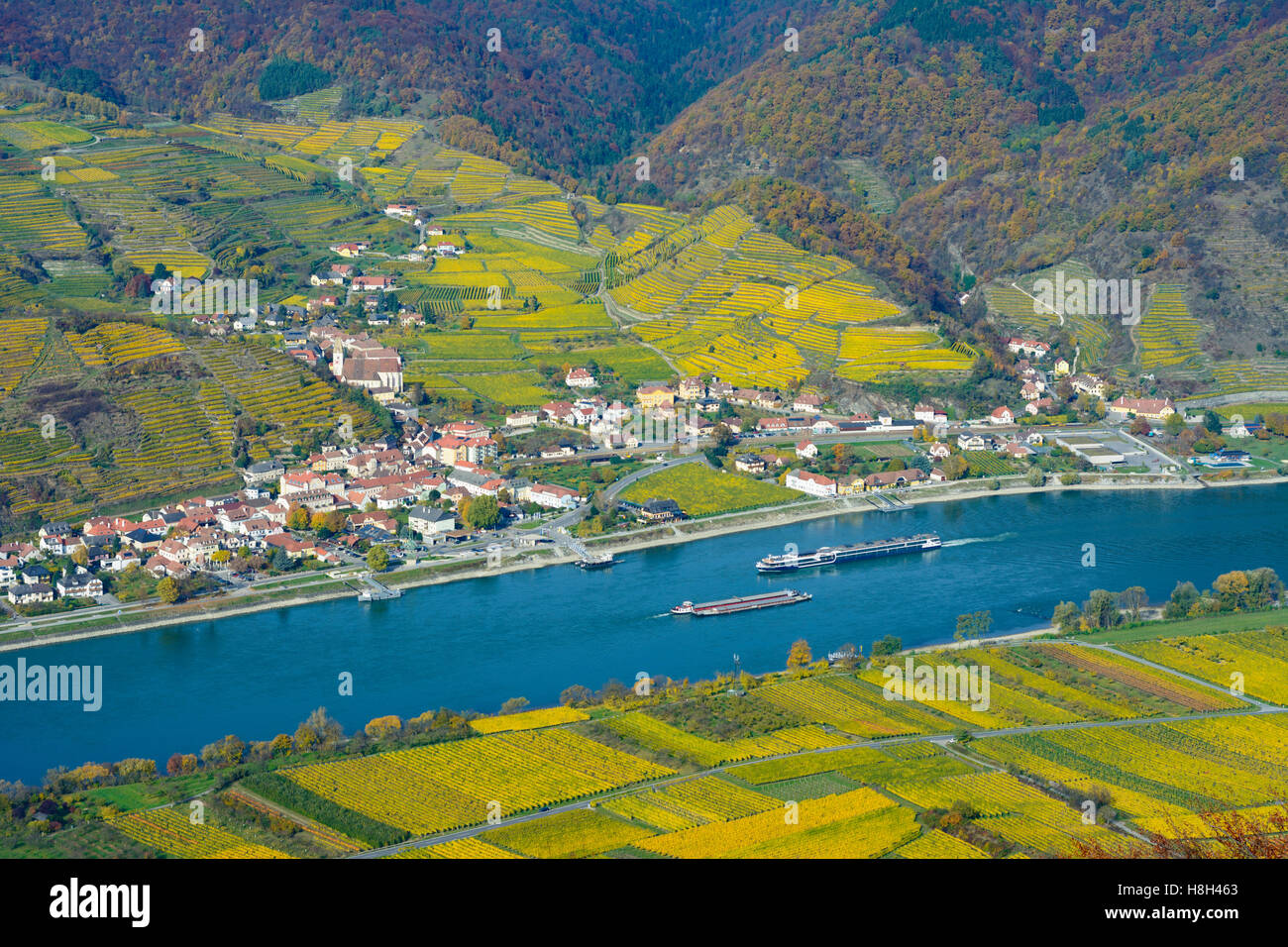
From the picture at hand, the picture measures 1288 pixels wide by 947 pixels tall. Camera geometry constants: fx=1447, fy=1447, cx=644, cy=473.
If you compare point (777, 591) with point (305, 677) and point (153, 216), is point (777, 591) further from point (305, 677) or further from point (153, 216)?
point (153, 216)

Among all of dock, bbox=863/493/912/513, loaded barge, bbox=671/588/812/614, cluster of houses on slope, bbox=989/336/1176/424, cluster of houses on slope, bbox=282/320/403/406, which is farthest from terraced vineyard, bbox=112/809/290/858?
cluster of houses on slope, bbox=989/336/1176/424

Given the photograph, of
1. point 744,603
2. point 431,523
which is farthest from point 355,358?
point 744,603

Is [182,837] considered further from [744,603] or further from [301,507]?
[301,507]

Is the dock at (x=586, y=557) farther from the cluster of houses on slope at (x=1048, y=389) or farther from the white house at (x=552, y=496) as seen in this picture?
the cluster of houses on slope at (x=1048, y=389)

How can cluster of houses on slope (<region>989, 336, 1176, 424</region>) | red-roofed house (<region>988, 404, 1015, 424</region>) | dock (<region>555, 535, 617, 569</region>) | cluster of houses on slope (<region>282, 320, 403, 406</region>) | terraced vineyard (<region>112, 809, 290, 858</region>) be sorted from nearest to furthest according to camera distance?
terraced vineyard (<region>112, 809, 290, 858</region>) < dock (<region>555, 535, 617, 569</region>) < cluster of houses on slope (<region>282, 320, 403, 406</region>) < red-roofed house (<region>988, 404, 1015, 424</region>) < cluster of houses on slope (<region>989, 336, 1176, 424</region>)

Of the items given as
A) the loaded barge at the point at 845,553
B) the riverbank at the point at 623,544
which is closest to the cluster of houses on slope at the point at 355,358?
the riverbank at the point at 623,544

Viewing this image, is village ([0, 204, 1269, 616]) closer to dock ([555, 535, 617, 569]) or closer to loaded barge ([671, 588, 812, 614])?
dock ([555, 535, 617, 569])
